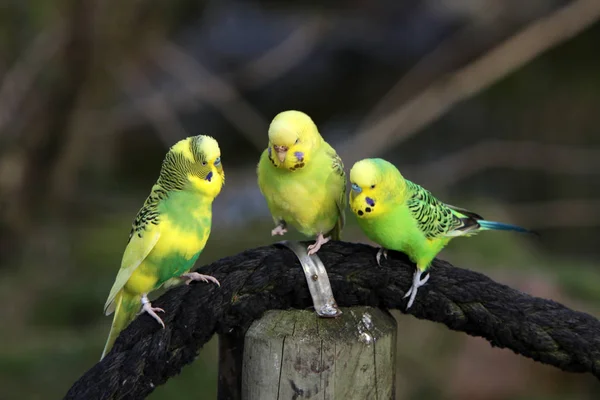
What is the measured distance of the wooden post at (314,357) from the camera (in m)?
1.03

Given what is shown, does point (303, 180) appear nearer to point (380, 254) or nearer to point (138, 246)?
point (380, 254)

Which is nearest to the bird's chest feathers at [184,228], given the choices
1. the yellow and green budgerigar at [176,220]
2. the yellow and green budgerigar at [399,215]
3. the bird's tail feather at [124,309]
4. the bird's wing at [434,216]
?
the yellow and green budgerigar at [176,220]

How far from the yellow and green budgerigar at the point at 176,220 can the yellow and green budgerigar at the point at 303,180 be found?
0.19 metres

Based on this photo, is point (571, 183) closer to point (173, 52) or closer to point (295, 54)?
point (295, 54)

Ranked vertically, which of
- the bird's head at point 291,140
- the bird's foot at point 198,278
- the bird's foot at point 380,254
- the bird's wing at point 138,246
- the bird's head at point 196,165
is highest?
the bird's head at point 291,140

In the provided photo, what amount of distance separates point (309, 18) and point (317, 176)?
10.5 ft

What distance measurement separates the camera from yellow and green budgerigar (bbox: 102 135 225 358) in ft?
3.57

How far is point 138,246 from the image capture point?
3.79 ft

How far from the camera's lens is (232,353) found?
45.5 inches

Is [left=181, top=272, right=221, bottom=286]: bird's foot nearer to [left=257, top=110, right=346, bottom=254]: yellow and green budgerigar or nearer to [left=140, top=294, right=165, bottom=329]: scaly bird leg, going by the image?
[left=140, top=294, right=165, bottom=329]: scaly bird leg

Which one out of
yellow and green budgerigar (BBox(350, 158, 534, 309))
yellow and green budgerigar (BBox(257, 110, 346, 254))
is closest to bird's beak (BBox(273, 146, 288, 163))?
yellow and green budgerigar (BBox(257, 110, 346, 254))

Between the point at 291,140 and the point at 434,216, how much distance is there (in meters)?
0.29

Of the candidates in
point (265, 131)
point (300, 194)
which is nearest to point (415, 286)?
point (300, 194)

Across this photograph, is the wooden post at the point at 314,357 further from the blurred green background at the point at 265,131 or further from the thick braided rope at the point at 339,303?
the blurred green background at the point at 265,131
